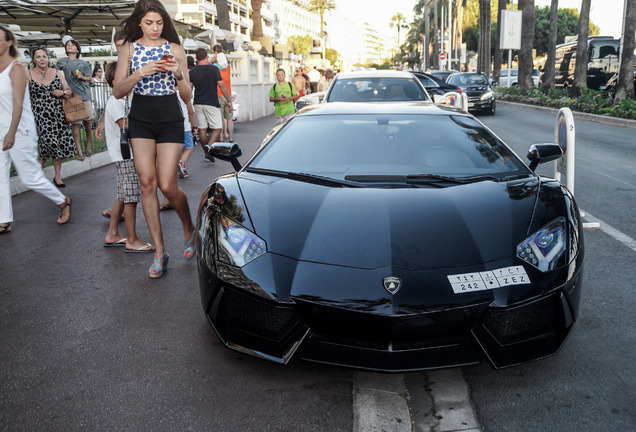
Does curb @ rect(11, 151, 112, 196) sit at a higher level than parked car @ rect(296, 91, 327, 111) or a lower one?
lower

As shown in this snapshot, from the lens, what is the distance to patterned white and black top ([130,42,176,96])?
445 cm

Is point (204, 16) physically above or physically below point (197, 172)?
above

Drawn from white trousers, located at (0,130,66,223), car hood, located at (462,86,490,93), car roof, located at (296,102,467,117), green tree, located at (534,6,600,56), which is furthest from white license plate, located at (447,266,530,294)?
green tree, located at (534,6,600,56)

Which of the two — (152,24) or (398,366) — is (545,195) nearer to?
(398,366)

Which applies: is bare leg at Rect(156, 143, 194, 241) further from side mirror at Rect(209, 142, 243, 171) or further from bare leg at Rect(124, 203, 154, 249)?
bare leg at Rect(124, 203, 154, 249)

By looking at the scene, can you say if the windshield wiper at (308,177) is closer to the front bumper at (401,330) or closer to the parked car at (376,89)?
the front bumper at (401,330)

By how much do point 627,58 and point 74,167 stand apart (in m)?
16.3

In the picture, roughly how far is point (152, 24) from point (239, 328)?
2.53 m

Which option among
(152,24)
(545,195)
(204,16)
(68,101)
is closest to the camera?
(545,195)

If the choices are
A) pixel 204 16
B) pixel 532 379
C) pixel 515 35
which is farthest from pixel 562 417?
pixel 204 16

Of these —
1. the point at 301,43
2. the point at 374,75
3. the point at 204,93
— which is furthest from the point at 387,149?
the point at 301,43

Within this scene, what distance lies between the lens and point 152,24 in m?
4.42

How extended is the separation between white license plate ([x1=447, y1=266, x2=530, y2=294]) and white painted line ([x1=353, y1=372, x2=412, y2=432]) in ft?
1.86

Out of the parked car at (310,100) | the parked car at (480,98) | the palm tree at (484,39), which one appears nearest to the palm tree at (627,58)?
the parked car at (480,98)
